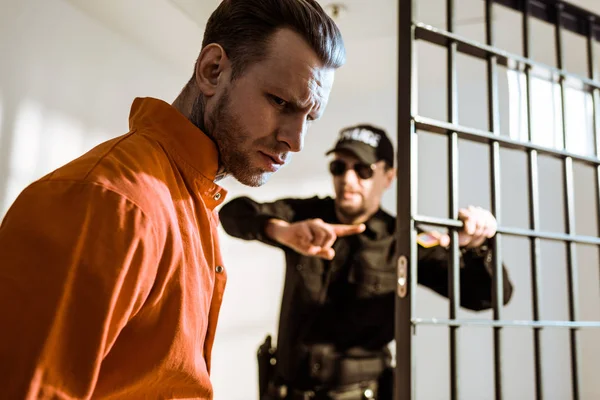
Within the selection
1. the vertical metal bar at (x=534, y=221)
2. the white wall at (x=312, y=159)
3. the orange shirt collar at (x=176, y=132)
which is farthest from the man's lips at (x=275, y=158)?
the white wall at (x=312, y=159)

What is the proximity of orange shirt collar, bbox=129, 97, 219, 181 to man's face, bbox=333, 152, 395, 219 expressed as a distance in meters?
1.41

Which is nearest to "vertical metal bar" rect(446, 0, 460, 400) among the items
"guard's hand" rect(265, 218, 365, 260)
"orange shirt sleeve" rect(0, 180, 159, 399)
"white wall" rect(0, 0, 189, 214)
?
"guard's hand" rect(265, 218, 365, 260)

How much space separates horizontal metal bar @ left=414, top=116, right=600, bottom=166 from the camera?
1.08 metres

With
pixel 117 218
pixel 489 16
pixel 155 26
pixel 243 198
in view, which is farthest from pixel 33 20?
pixel 117 218

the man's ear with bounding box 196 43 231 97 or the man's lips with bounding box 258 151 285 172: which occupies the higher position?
the man's ear with bounding box 196 43 231 97

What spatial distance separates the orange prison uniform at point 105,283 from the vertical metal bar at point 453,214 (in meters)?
0.55

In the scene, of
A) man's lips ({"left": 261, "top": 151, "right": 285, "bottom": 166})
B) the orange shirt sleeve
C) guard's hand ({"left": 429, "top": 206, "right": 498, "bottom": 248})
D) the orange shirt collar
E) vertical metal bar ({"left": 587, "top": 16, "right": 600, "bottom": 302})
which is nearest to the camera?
the orange shirt sleeve

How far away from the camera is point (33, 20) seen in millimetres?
2156

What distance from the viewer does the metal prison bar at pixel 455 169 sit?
1.02m

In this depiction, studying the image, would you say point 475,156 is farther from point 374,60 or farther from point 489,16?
point 489,16

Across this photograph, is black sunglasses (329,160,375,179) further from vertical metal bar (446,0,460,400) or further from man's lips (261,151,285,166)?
man's lips (261,151,285,166)

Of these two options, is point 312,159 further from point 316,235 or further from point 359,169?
Result: point 316,235

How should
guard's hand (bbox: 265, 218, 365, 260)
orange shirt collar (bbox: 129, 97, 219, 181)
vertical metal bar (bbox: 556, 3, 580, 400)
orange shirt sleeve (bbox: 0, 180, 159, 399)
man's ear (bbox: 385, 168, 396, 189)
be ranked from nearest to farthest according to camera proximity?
orange shirt sleeve (bbox: 0, 180, 159, 399), orange shirt collar (bbox: 129, 97, 219, 181), vertical metal bar (bbox: 556, 3, 580, 400), guard's hand (bbox: 265, 218, 365, 260), man's ear (bbox: 385, 168, 396, 189)

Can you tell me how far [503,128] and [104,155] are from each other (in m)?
2.75
